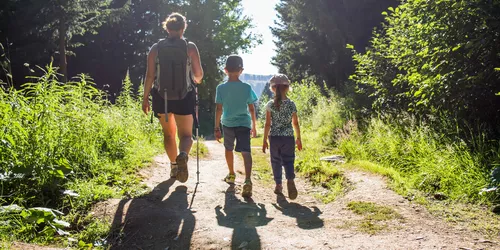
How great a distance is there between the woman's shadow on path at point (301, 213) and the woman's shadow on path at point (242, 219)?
0.27 metres

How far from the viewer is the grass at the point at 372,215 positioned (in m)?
3.68

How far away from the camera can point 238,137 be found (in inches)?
205

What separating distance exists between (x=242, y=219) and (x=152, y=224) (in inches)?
34.6

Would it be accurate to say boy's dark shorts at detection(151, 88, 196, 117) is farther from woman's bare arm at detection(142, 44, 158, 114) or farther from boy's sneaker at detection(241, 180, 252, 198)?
boy's sneaker at detection(241, 180, 252, 198)

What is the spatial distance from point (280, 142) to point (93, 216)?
7.94 feet

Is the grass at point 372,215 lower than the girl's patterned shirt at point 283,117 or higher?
lower

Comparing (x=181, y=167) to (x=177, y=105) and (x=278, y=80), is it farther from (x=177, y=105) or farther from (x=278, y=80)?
(x=278, y=80)

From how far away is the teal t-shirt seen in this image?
5.20 m

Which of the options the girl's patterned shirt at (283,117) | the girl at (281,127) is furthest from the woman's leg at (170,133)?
the girl's patterned shirt at (283,117)

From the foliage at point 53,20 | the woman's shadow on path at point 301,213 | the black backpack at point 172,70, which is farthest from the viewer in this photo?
the foliage at point 53,20

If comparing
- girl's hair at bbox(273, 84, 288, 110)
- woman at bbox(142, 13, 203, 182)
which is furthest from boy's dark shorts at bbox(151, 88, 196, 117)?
girl's hair at bbox(273, 84, 288, 110)

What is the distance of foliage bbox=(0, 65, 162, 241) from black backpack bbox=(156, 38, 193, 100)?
1200mm

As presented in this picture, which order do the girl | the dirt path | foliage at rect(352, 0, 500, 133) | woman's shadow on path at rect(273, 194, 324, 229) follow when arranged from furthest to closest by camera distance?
foliage at rect(352, 0, 500, 133), the girl, woman's shadow on path at rect(273, 194, 324, 229), the dirt path

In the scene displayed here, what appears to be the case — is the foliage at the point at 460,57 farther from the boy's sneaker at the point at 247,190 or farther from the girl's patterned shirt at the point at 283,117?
the boy's sneaker at the point at 247,190
